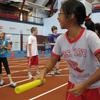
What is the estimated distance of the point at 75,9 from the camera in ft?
9.02

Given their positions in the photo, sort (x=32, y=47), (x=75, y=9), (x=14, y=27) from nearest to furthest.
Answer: (x=75, y=9) < (x=32, y=47) < (x=14, y=27)

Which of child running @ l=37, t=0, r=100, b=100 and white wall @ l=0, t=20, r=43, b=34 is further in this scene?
white wall @ l=0, t=20, r=43, b=34

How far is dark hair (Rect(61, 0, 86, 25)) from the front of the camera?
2.75 m

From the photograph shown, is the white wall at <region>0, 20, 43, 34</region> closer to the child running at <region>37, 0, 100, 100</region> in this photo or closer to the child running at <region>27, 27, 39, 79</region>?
the child running at <region>27, 27, 39, 79</region>

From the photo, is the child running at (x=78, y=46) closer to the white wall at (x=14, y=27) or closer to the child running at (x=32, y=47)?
the child running at (x=32, y=47)

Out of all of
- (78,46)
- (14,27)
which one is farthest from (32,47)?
(14,27)

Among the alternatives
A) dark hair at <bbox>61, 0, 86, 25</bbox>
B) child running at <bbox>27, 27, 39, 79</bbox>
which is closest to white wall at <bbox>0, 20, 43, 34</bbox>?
child running at <bbox>27, 27, 39, 79</bbox>

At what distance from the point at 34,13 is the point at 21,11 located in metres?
→ 3.60

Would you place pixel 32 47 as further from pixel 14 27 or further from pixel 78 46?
pixel 14 27

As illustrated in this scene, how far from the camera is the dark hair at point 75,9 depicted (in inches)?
108

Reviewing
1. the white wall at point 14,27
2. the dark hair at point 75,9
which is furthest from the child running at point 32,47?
the white wall at point 14,27

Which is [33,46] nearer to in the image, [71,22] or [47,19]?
[71,22]

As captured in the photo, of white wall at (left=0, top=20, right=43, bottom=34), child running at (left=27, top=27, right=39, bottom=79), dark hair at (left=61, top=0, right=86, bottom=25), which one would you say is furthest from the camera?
white wall at (left=0, top=20, right=43, bottom=34)

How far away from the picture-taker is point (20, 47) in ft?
81.0
